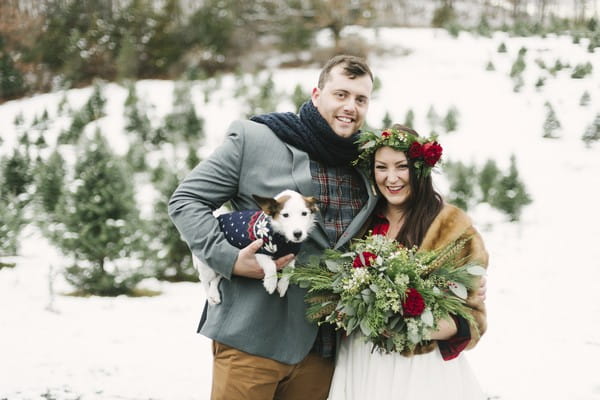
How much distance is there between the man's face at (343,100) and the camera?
264cm

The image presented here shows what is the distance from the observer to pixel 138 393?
5.48 metres

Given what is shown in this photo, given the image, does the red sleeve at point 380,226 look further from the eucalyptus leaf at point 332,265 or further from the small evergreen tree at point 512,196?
the small evergreen tree at point 512,196

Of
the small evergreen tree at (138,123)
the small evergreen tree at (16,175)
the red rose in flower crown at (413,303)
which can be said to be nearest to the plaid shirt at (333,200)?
the red rose in flower crown at (413,303)

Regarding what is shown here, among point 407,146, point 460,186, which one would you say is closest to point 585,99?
point 460,186

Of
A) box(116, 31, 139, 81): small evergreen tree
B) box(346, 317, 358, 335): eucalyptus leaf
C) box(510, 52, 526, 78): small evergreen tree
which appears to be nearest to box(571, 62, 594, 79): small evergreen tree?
box(510, 52, 526, 78): small evergreen tree

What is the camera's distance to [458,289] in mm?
2389

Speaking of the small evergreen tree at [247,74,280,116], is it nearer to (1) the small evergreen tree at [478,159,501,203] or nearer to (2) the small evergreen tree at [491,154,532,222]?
(1) the small evergreen tree at [478,159,501,203]

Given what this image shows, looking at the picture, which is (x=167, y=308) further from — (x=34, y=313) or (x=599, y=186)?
(x=599, y=186)

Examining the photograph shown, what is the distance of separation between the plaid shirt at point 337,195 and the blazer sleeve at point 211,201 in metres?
0.40

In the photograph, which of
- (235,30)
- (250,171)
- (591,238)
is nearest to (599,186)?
(591,238)

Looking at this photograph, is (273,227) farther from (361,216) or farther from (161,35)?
(161,35)

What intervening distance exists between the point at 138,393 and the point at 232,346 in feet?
11.1

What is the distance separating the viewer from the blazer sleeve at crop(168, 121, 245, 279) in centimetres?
250

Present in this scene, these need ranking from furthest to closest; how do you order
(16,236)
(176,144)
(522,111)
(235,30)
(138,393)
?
(235,30) < (522,111) < (176,144) < (16,236) < (138,393)
